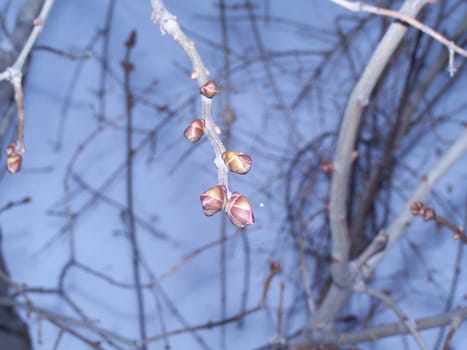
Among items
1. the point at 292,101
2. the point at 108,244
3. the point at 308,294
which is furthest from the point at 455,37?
the point at 108,244

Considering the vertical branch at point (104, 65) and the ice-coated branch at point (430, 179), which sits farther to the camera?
the vertical branch at point (104, 65)

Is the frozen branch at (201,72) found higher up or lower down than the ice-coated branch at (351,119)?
lower down

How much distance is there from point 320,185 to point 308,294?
0.35 metres

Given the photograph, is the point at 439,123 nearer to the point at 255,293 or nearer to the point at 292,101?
the point at 292,101

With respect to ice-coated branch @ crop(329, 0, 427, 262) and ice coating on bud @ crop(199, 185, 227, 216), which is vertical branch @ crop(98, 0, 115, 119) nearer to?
ice-coated branch @ crop(329, 0, 427, 262)

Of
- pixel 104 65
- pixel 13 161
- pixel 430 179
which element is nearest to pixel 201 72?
pixel 13 161

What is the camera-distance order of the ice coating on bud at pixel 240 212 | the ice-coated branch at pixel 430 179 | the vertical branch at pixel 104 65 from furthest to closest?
the vertical branch at pixel 104 65, the ice-coated branch at pixel 430 179, the ice coating on bud at pixel 240 212

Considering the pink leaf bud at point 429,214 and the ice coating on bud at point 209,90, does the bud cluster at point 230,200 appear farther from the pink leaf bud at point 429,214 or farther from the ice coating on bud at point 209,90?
the pink leaf bud at point 429,214

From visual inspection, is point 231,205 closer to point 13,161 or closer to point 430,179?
point 13,161

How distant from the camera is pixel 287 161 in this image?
3.20 feet

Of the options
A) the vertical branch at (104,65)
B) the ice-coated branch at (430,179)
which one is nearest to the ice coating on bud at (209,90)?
the ice-coated branch at (430,179)

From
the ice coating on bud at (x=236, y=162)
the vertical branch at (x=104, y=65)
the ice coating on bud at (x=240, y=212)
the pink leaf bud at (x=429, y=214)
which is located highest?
the vertical branch at (x=104, y=65)

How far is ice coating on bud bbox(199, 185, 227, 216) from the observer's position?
268 millimetres

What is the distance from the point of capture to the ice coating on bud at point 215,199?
0.27 meters
